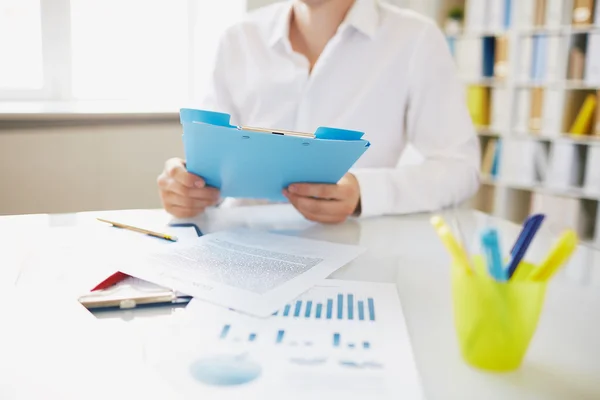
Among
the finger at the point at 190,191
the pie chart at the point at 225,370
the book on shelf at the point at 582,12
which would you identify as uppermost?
the book on shelf at the point at 582,12

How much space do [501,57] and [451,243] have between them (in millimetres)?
2844

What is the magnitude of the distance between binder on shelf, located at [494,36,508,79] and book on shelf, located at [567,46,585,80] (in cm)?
33

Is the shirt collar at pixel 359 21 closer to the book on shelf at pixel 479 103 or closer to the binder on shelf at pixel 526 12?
the binder on shelf at pixel 526 12

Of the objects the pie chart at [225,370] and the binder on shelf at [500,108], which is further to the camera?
the binder on shelf at [500,108]

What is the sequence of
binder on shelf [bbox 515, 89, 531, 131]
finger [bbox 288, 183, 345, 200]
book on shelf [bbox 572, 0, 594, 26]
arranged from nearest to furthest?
1. finger [bbox 288, 183, 345, 200]
2. book on shelf [bbox 572, 0, 594, 26]
3. binder on shelf [bbox 515, 89, 531, 131]

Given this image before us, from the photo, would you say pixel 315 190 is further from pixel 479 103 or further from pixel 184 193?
pixel 479 103

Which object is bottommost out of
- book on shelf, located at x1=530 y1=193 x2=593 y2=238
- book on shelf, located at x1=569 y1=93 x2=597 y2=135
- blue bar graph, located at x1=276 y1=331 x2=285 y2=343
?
book on shelf, located at x1=530 y1=193 x2=593 y2=238

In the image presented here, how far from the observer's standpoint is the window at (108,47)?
2619 millimetres

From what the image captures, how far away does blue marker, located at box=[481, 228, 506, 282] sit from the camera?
1.60 ft

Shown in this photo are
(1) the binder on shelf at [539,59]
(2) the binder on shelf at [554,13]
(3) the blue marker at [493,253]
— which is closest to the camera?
(3) the blue marker at [493,253]

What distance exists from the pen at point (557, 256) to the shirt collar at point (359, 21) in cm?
97

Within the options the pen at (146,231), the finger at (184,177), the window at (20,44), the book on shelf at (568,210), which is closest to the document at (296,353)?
the pen at (146,231)

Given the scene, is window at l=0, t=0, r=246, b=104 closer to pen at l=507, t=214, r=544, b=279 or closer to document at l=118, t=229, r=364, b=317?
document at l=118, t=229, r=364, b=317

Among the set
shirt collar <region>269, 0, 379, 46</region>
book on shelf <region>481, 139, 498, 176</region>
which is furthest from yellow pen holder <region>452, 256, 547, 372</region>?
book on shelf <region>481, 139, 498, 176</region>
